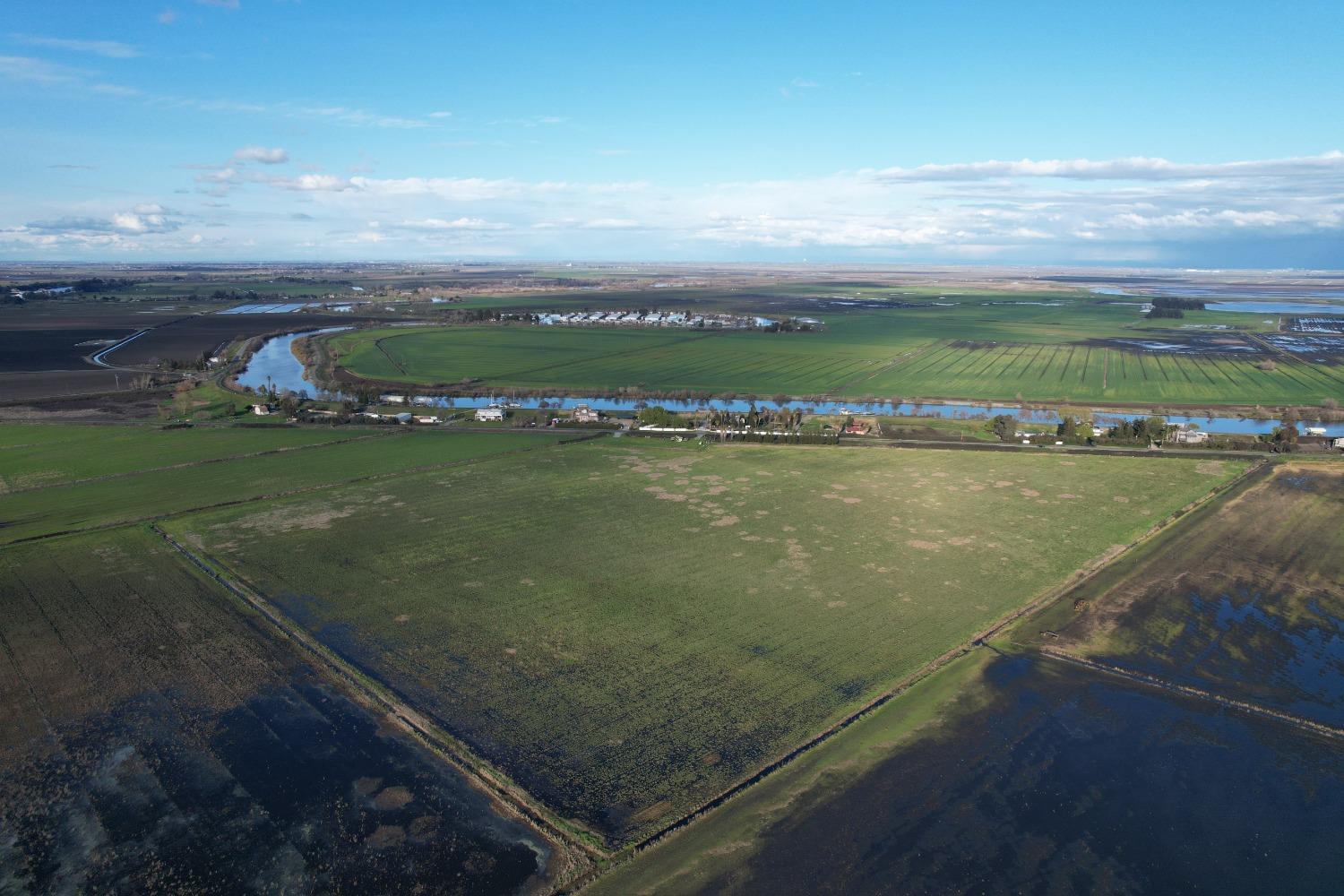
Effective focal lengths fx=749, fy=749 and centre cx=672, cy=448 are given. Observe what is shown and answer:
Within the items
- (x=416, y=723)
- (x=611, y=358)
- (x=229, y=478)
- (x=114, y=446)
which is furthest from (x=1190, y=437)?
(x=114, y=446)

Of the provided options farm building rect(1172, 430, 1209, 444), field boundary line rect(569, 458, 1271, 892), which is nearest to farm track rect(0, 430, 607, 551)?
field boundary line rect(569, 458, 1271, 892)

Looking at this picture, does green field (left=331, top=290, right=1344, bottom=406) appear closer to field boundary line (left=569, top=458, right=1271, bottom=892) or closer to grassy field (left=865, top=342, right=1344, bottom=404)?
grassy field (left=865, top=342, right=1344, bottom=404)

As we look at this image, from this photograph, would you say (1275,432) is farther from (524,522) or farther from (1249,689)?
(524,522)

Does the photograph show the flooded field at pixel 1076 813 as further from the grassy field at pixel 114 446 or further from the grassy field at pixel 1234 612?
the grassy field at pixel 114 446

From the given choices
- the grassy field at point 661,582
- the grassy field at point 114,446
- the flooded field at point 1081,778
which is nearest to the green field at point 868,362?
the grassy field at point 114,446

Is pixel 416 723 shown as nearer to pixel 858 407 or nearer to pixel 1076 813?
pixel 1076 813
